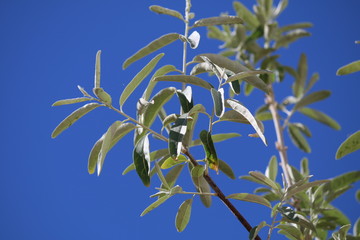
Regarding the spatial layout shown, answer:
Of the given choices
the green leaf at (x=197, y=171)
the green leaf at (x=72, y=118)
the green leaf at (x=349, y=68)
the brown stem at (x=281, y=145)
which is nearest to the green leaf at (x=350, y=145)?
the green leaf at (x=349, y=68)

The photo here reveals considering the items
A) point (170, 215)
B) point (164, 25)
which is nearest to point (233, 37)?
point (170, 215)

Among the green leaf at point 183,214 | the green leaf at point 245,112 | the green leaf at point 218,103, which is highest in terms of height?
the green leaf at point 218,103

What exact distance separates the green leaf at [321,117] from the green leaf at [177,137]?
1251 millimetres

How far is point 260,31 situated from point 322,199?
82 cm

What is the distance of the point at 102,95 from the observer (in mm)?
972

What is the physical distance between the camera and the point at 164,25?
3.64m

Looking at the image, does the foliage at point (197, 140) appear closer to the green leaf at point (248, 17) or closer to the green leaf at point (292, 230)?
the green leaf at point (292, 230)

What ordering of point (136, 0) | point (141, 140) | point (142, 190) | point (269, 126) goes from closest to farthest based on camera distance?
1. point (141, 140)
2. point (269, 126)
3. point (142, 190)
4. point (136, 0)

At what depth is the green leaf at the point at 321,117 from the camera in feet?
6.62

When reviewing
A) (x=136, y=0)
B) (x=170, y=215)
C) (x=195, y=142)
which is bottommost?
(x=170, y=215)

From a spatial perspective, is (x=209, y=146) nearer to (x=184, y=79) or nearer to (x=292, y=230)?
(x=184, y=79)

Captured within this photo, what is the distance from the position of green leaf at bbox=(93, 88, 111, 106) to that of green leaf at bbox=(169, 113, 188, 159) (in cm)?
18

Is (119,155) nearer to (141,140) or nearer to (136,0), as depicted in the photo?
(136,0)

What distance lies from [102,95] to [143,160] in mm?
165
